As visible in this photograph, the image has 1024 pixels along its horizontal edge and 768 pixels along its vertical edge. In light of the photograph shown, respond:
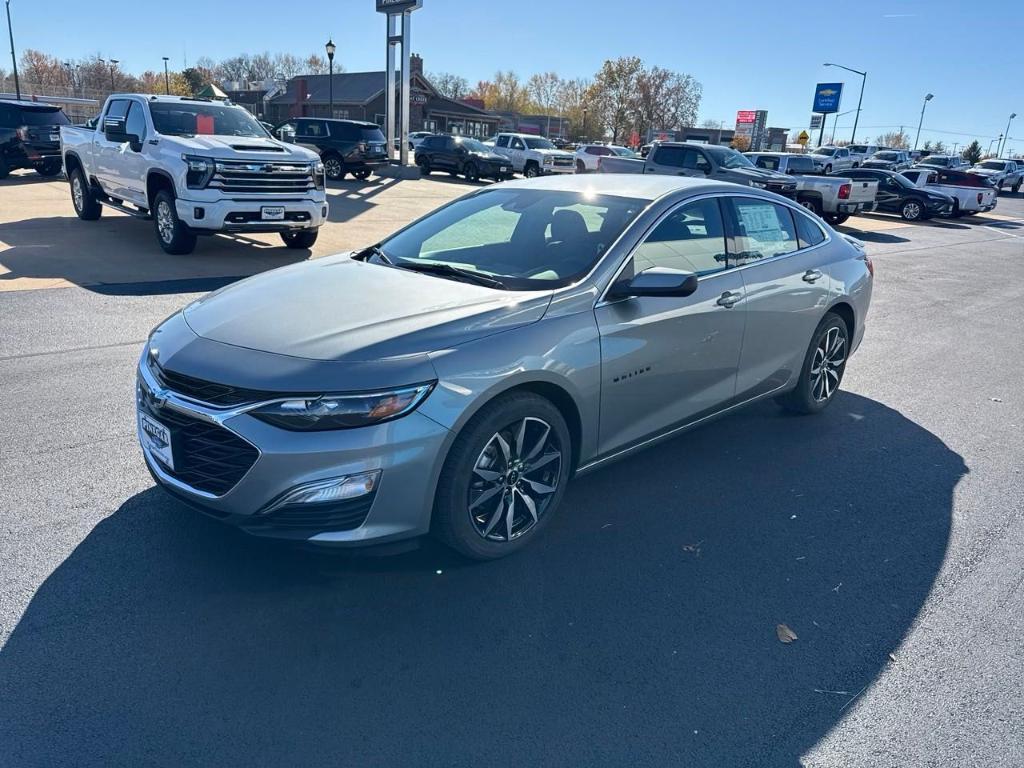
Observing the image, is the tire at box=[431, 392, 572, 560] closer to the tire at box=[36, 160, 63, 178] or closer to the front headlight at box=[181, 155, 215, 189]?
the front headlight at box=[181, 155, 215, 189]

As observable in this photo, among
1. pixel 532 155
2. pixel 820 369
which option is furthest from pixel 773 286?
pixel 532 155

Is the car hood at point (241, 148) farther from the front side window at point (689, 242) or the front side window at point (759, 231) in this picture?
the front side window at point (689, 242)

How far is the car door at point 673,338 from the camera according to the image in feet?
12.6

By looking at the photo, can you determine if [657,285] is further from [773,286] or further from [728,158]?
[728,158]

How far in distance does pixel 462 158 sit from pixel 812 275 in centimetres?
2660

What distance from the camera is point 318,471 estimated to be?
294 centimetres

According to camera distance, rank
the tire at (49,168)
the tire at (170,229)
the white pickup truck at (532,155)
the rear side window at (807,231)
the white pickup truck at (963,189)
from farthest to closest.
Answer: the white pickup truck at (532,155) < the white pickup truck at (963,189) < the tire at (49,168) < the tire at (170,229) < the rear side window at (807,231)

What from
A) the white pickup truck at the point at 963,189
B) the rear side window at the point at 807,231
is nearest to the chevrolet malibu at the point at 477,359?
the rear side window at the point at 807,231

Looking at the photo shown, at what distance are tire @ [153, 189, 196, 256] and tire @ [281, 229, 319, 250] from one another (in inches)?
56.3

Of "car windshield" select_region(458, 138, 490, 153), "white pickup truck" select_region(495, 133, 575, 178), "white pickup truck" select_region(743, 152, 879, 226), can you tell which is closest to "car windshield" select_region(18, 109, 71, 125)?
"car windshield" select_region(458, 138, 490, 153)

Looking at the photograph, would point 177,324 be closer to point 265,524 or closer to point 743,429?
point 265,524

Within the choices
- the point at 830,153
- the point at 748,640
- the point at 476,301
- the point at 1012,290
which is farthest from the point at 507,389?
the point at 830,153

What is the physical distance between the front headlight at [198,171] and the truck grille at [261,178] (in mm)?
74

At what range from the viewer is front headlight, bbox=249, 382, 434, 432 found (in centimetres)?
296
